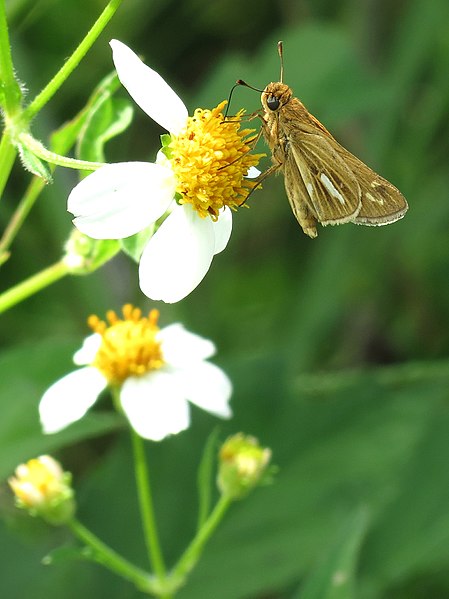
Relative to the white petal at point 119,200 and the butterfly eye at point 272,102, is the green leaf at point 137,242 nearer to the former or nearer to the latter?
the white petal at point 119,200

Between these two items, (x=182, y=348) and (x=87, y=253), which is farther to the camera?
(x=182, y=348)

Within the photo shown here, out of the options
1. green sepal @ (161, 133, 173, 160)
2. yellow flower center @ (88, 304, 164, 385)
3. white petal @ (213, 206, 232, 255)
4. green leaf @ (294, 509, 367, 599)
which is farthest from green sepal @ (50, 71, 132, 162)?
green leaf @ (294, 509, 367, 599)

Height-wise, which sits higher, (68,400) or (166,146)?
(166,146)

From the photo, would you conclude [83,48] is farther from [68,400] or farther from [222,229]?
[68,400]

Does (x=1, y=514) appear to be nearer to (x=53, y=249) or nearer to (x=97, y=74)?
(x=53, y=249)

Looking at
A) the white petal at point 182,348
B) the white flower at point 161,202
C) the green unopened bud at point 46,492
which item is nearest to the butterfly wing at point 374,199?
the white flower at point 161,202

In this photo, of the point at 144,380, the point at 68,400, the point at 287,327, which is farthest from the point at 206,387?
the point at 287,327

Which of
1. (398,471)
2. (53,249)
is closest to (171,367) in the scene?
(398,471)
